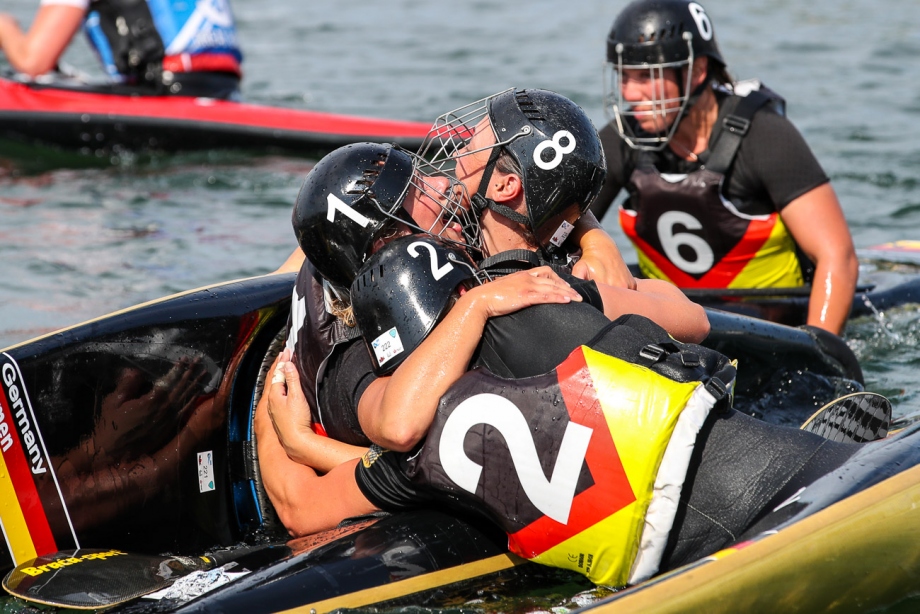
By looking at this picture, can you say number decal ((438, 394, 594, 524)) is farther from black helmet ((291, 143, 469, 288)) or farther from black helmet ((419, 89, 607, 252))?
black helmet ((419, 89, 607, 252))

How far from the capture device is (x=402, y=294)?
112 inches

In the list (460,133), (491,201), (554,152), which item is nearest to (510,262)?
(491,201)

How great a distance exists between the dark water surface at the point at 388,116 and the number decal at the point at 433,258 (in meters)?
2.60

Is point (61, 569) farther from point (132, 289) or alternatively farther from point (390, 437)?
point (132, 289)

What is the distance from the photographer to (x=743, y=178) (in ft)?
16.1

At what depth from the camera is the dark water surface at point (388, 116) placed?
657 centimetres

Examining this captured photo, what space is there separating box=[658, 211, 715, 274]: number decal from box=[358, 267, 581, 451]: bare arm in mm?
2273

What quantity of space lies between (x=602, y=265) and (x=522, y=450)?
104cm

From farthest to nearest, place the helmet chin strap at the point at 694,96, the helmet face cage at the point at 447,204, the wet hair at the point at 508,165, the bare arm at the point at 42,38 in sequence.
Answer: the bare arm at the point at 42,38 → the helmet chin strap at the point at 694,96 → the wet hair at the point at 508,165 → the helmet face cage at the point at 447,204

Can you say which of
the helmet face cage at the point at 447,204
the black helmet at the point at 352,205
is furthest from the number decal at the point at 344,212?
the helmet face cage at the point at 447,204

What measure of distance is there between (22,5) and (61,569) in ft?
42.3

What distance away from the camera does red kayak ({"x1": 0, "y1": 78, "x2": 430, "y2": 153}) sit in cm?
853

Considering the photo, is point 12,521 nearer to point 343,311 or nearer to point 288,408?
point 288,408

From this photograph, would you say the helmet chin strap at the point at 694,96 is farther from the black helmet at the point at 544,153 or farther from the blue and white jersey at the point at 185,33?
the blue and white jersey at the point at 185,33
